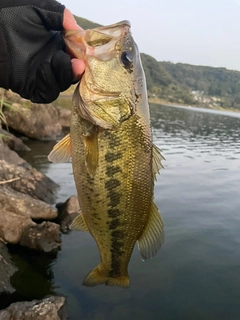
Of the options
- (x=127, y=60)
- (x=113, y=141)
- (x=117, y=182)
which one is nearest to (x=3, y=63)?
(x=127, y=60)

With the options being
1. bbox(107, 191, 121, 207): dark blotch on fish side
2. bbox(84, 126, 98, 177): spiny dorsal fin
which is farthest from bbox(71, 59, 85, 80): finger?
bbox(107, 191, 121, 207): dark blotch on fish side

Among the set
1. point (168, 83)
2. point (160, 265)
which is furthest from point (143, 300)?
point (168, 83)

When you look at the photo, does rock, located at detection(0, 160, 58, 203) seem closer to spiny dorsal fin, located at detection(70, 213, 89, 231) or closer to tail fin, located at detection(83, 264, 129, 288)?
tail fin, located at detection(83, 264, 129, 288)

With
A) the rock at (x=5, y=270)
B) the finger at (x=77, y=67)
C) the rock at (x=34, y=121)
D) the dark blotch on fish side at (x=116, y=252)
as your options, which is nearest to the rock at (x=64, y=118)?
the rock at (x=34, y=121)

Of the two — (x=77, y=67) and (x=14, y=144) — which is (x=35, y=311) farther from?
(x=14, y=144)

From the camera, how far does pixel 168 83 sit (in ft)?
537

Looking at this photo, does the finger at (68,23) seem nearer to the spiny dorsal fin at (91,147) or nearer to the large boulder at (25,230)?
the spiny dorsal fin at (91,147)

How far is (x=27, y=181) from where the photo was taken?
1160 centimetres

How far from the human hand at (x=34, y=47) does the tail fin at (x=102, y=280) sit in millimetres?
1943

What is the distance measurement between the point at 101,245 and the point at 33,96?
5.48 feet

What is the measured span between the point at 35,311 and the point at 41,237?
305 cm

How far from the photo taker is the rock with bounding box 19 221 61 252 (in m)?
8.52

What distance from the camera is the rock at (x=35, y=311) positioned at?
5590 mm

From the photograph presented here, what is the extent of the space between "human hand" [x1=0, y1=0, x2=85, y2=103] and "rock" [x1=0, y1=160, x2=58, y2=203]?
7.72 meters
